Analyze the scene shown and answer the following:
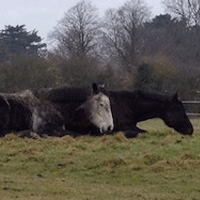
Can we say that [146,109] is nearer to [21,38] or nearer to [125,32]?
[125,32]

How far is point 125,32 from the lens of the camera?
3988 cm

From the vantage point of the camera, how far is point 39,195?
435cm

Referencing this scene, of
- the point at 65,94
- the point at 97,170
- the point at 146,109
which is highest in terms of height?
the point at 65,94

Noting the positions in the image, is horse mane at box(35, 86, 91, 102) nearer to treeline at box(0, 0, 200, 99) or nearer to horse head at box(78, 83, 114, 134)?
horse head at box(78, 83, 114, 134)

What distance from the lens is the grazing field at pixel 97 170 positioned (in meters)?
4.47

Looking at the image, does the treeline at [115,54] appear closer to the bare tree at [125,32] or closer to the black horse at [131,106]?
the bare tree at [125,32]

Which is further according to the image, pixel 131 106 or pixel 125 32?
pixel 125 32

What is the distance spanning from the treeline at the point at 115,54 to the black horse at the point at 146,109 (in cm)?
1149

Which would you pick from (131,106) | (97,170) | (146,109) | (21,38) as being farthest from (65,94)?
(21,38)

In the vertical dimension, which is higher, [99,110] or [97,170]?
[99,110]

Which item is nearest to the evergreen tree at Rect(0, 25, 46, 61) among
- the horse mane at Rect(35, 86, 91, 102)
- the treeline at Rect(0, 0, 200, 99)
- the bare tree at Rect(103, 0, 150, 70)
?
the treeline at Rect(0, 0, 200, 99)

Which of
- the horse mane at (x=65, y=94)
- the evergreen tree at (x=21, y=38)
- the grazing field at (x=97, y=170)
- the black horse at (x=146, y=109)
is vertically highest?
the evergreen tree at (x=21, y=38)

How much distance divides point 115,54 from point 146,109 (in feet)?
98.3

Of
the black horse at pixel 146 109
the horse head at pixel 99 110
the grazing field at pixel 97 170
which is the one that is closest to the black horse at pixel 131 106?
the black horse at pixel 146 109
